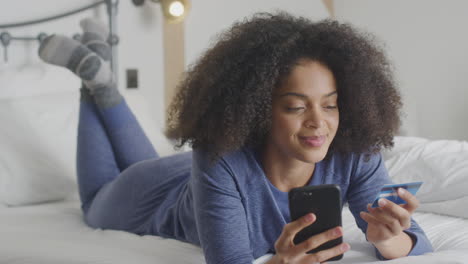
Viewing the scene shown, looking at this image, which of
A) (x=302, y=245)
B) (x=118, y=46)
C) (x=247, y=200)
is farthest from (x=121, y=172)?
Answer: (x=118, y=46)

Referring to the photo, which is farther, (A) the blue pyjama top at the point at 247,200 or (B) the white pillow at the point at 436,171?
(B) the white pillow at the point at 436,171

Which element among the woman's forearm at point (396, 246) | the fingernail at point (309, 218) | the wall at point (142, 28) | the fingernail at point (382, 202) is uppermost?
the wall at point (142, 28)

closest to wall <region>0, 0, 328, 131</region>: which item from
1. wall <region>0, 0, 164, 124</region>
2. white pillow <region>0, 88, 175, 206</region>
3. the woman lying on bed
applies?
wall <region>0, 0, 164, 124</region>

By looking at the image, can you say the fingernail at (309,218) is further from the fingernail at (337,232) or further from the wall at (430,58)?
the wall at (430,58)

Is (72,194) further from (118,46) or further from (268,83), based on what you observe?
(268,83)

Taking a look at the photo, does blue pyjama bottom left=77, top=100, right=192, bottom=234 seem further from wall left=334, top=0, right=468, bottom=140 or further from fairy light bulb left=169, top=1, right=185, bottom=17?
wall left=334, top=0, right=468, bottom=140

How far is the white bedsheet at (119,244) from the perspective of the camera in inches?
37.7

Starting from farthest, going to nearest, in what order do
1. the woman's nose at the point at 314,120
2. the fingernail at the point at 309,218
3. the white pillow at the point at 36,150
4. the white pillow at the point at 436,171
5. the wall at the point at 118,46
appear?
the wall at the point at 118,46, the white pillow at the point at 36,150, the white pillow at the point at 436,171, the woman's nose at the point at 314,120, the fingernail at the point at 309,218

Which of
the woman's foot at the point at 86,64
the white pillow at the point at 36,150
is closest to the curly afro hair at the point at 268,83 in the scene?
the woman's foot at the point at 86,64

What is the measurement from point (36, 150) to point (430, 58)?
179 cm

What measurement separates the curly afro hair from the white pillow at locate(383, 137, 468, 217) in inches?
14.5

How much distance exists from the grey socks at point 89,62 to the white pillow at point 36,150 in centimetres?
23

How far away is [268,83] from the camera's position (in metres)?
0.86

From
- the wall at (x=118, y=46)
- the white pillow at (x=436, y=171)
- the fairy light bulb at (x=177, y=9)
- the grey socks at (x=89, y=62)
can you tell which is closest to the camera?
the white pillow at (x=436, y=171)
